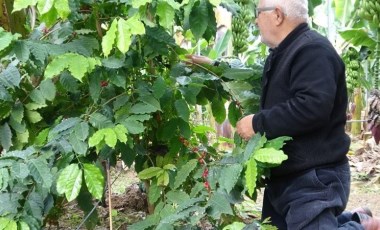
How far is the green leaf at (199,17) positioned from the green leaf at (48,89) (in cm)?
59

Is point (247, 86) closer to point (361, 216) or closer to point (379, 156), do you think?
point (361, 216)

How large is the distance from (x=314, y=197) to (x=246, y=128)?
1.19ft

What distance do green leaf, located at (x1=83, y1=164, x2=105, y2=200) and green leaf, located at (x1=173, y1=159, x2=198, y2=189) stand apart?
37 cm

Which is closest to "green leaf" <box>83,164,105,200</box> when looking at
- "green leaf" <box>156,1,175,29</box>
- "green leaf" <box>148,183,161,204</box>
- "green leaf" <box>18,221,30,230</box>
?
"green leaf" <box>18,221,30,230</box>

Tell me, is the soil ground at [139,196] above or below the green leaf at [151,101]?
below

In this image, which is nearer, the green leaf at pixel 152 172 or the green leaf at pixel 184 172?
the green leaf at pixel 184 172

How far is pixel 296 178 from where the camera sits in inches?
80.5

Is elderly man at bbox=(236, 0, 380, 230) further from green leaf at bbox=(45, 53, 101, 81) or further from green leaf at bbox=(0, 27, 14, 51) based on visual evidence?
green leaf at bbox=(0, 27, 14, 51)

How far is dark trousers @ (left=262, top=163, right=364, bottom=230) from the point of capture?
197cm

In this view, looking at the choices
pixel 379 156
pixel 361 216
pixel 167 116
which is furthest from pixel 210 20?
pixel 379 156

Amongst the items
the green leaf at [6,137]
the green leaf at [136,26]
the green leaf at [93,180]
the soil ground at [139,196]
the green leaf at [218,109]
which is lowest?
the soil ground at [139,196]

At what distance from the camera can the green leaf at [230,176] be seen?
172cm

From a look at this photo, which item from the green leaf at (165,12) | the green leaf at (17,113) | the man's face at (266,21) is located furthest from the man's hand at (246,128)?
the green leaf at (17,113)

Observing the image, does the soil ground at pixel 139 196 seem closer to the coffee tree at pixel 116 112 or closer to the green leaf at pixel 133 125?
the coffee tree at pixel 116 112
